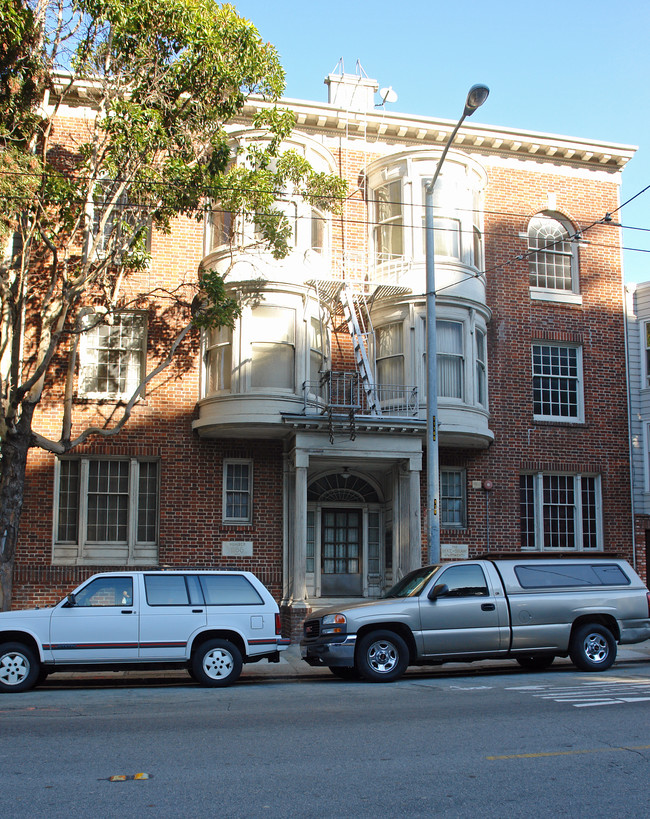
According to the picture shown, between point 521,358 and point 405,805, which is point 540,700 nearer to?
point 405,805

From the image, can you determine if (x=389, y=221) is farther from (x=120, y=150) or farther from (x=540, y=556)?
(x=540, y=556)

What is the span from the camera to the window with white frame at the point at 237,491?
1905 cm

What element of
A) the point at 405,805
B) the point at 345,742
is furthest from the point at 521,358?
the point at 405,805

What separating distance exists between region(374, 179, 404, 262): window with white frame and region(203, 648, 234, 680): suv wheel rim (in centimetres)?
1098

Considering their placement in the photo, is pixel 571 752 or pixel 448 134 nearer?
pixel 571 752

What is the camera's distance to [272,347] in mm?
18672

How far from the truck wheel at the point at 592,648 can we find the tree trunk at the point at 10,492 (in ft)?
29.4

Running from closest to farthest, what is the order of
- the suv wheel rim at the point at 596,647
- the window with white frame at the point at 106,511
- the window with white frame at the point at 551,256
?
the suv wheel rim at the point at 596,647
the window with white frame at the point at 106,511
the window with white frame at the point at 551,256

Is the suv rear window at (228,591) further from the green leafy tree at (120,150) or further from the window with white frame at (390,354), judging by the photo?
the window with white frame at (390,354)

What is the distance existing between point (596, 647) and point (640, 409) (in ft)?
32.9

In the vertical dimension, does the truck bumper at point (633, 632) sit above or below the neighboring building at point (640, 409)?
below

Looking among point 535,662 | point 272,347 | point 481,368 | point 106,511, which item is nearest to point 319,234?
point 272,347

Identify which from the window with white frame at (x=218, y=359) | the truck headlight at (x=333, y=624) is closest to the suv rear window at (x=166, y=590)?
the truck headlight at (x=333, y=624)

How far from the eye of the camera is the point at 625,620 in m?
13.5
